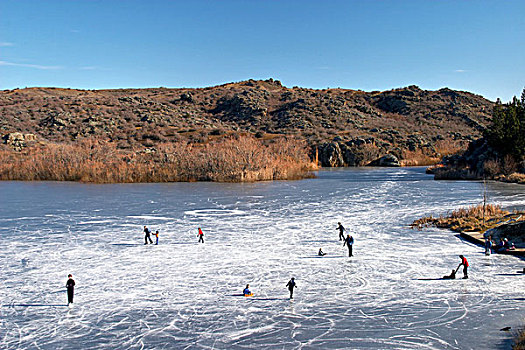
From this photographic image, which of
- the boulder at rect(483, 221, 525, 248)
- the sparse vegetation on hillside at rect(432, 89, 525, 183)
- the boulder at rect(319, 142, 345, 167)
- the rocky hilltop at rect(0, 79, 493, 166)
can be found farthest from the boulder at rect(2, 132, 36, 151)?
the boulder at rect(483, 221, 525, 248)

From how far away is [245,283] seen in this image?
10977 millimetres

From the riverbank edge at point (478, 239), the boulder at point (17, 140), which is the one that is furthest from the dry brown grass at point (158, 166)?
the riverbank edge at point (478, 239)

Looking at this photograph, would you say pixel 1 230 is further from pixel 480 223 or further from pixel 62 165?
pixel 62 165

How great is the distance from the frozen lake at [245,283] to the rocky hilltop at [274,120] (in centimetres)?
4272

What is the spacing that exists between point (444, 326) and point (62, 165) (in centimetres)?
4020

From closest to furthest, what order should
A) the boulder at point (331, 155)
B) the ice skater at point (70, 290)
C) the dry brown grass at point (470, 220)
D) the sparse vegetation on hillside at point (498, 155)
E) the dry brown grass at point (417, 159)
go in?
1. the ice skater at point (70, 290)
2. the dry brown grass at point (470, 220)
3. the sparse vegetation on hillside at point (498, 155)
4. the dry brown grass at point (417, 159)
5. the boulder at point (331, 155)

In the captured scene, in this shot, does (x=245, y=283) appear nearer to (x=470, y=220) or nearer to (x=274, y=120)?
(x=470, y=220)

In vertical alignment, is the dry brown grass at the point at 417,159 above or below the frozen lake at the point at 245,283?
above

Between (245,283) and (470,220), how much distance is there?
12.0 meters

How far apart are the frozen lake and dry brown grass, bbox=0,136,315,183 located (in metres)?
17.6

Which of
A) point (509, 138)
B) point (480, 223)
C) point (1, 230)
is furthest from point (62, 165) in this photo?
point (509, 138)

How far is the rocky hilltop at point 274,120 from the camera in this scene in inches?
2813

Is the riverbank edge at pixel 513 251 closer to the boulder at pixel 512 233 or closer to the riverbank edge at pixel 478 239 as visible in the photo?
the riverbank edge at pixel 478 239

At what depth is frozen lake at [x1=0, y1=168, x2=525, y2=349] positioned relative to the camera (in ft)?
26.1
